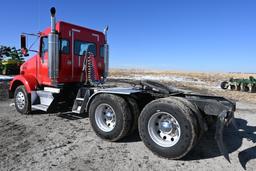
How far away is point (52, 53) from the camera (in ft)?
26.2

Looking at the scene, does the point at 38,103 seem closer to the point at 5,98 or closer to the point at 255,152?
the point at 5,98

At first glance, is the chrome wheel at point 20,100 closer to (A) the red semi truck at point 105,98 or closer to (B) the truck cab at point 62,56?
(A) the red semi truck at point 105,98

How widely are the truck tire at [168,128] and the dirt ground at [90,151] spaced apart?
7.5 inches

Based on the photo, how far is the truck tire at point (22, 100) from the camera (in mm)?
8914

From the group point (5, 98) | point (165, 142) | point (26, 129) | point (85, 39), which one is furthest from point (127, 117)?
point (5, 98)

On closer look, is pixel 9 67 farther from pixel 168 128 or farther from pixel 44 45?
pixel 168 128

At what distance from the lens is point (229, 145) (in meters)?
5.83

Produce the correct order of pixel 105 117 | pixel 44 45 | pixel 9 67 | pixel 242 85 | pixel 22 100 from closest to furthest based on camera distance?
pixel 105 117 → pixel 44 45 → pixel 22 100 → pixel 242 85 → pixel 9 67

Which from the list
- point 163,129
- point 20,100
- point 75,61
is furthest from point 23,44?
point 163,129

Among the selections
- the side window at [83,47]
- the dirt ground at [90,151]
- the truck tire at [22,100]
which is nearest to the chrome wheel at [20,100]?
the truck tire at [22,100]

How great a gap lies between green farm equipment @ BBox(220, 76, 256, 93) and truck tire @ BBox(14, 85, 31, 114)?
15940 millimetres

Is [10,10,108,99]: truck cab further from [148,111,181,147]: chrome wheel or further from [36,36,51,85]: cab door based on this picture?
[148,111,181,147]: chrome wheel

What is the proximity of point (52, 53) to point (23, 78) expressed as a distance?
1915 mm

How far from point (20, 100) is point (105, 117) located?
13.9ft
